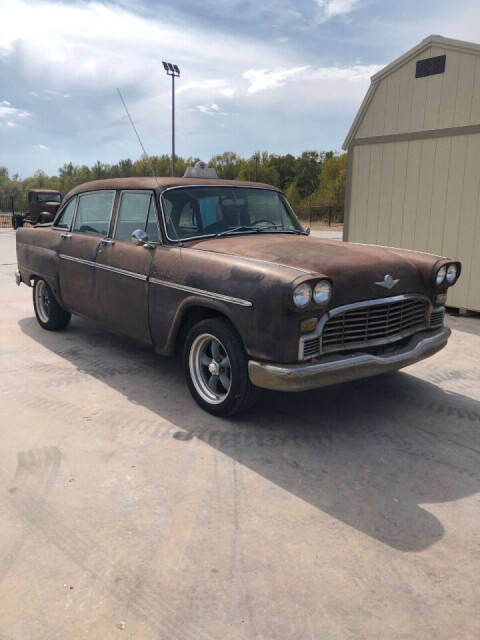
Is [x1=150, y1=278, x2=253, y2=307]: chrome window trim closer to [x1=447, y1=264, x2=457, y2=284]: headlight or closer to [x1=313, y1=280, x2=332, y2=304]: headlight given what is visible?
[x1=313, y1=280, x2=332, y2=304]: headlight

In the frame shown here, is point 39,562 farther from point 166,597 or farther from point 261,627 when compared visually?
point 261,627

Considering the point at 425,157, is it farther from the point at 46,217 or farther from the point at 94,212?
the point at 46,217

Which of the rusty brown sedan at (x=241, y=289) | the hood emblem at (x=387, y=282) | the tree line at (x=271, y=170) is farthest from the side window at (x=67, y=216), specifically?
the tree line at (x=271, y=170)

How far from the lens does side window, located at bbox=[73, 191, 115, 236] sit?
17.2ft

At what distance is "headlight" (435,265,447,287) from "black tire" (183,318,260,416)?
65.8 inches

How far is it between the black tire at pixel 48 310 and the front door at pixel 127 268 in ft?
4.35

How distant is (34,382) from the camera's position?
15.6 feet

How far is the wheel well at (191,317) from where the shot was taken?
405 cm

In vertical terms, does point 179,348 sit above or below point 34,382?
above

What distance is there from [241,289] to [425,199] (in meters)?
5.19

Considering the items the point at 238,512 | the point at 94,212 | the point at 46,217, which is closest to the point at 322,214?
the point at 46,217

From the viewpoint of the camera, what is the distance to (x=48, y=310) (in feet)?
21.0

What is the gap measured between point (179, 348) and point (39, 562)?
2349 millimetres

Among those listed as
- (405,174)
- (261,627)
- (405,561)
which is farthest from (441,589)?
(405,174)
